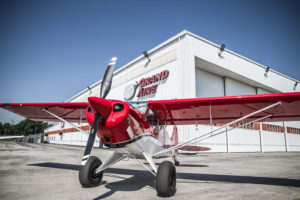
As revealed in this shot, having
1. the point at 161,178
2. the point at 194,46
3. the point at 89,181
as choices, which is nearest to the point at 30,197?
the point at 89,181

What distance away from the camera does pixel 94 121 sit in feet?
11.8

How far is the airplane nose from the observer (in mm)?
3349

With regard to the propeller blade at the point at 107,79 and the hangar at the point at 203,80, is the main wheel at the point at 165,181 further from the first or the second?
the hangar at the point at 203,80

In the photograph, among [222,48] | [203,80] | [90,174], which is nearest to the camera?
[90,174]

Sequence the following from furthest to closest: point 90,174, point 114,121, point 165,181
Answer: point 90,174 < point 165,181 < point 114,121

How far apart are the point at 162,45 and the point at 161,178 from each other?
19.0 meters

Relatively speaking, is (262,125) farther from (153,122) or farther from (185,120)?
(153,122)

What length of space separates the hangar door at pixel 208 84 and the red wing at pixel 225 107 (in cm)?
1508

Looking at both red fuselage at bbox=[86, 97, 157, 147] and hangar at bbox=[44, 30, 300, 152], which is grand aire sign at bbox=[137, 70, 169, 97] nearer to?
hangar at bbox=[44, 30, 300, 152]

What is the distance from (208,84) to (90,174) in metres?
20.4

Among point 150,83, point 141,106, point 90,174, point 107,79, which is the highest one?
point 150,83

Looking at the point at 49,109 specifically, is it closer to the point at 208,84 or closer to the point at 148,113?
the point at 148,113

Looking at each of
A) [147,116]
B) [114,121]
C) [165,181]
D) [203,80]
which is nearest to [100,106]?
[114,121]

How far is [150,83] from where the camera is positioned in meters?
21.8
